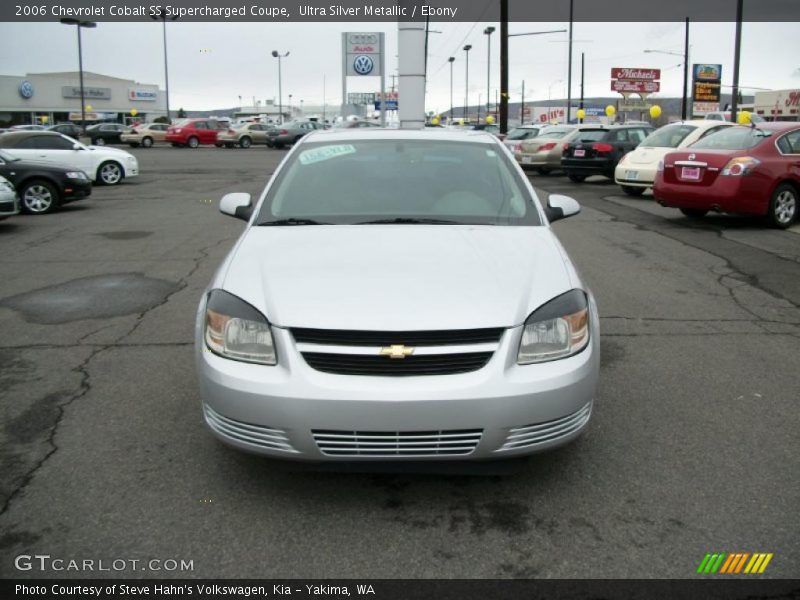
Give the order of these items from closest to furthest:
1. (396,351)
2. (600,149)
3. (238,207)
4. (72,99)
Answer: (396,351)
(238,207)
(600,149)
(72,99)

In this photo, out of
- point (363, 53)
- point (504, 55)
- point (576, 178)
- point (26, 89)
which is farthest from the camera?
point (26, 89)

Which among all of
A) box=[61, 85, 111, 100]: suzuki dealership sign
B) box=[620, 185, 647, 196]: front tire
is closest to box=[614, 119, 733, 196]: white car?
box=[620, 185, 647, 196]: front tire

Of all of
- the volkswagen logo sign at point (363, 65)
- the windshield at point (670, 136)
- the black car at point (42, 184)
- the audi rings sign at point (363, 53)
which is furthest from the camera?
the volkswagen logo sign at point (363, 65)

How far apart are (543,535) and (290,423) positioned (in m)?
1.13

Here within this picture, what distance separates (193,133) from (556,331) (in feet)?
148

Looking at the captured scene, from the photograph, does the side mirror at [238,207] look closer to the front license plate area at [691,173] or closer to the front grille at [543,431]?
the front grille at [543,431]

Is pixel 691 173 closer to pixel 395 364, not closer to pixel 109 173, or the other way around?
pixel 395 364

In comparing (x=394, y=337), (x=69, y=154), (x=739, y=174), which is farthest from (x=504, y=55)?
(x=394, y=337)

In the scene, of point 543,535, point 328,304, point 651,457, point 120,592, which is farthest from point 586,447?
point 120,592

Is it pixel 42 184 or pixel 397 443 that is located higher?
pixel 42 184

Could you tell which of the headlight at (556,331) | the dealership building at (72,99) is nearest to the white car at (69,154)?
the headlight at (556,331)

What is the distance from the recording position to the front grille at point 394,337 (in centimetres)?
301

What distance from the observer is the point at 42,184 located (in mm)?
14102

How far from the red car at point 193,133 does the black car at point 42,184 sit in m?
31.9
